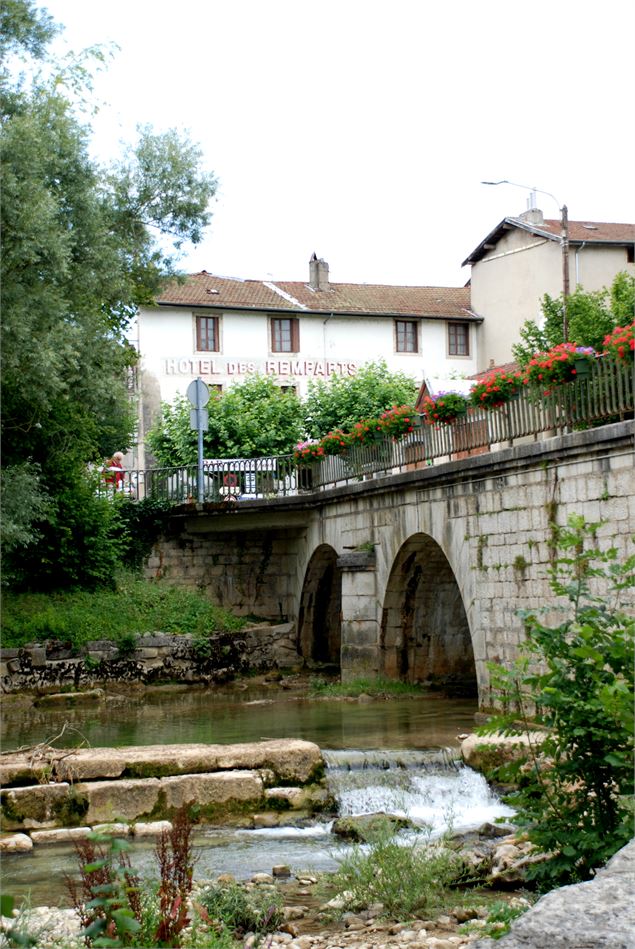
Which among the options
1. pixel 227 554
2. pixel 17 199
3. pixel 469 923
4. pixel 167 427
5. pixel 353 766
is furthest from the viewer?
pixel 167 427

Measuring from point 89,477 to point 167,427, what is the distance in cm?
1055

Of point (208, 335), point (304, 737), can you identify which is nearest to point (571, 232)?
point (208, 335)

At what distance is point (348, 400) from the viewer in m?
36.3

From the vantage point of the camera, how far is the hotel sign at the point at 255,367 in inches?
1604

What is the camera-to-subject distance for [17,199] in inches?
542

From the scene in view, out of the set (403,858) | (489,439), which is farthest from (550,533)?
(403,858)

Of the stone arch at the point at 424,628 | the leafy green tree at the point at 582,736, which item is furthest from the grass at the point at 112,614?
the leafy green tree at the point at 582,736

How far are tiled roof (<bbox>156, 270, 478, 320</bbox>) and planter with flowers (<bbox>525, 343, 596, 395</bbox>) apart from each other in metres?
27.4

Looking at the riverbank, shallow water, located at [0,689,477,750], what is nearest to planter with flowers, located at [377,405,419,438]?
shallow water, located at [0,689,477,750]

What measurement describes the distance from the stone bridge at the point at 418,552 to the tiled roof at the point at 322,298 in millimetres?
15704

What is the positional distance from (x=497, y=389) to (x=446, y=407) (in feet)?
6.35

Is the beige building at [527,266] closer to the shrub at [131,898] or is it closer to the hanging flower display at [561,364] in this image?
the hanging flower display at [561,364]

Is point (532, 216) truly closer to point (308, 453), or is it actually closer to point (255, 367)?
point (255, 367)

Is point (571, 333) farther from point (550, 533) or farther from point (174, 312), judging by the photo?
point (550, 533)
